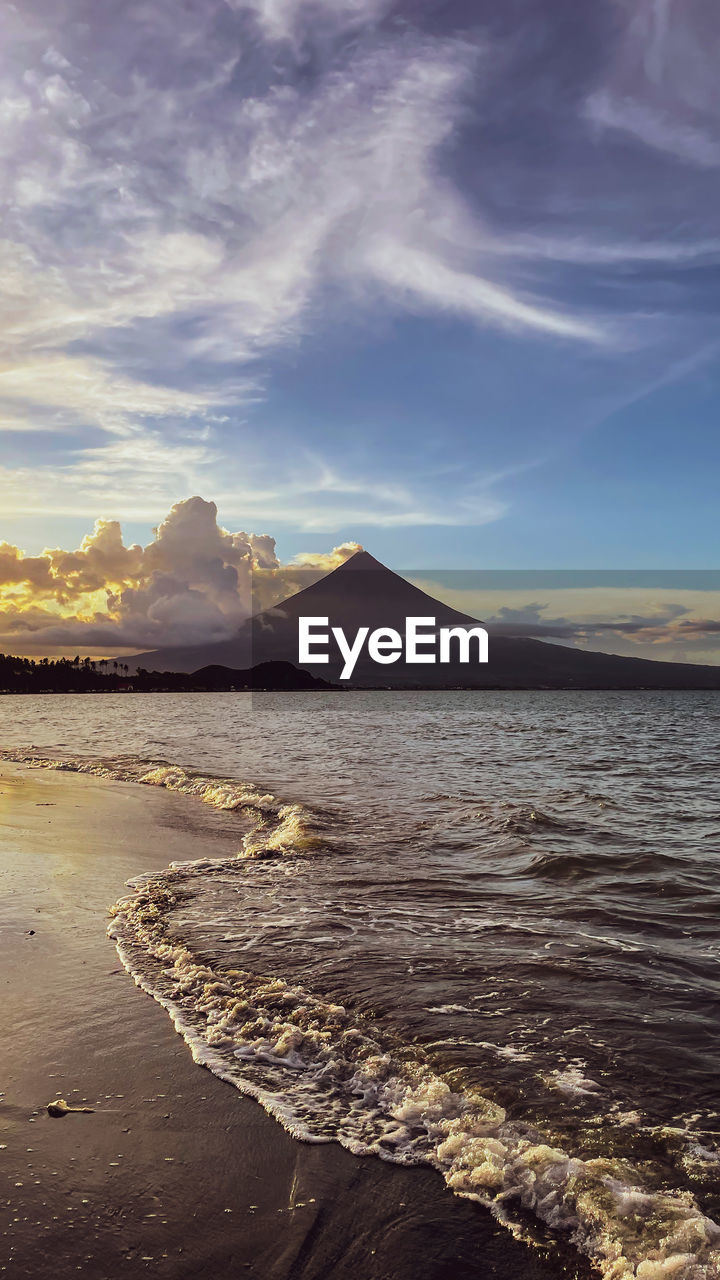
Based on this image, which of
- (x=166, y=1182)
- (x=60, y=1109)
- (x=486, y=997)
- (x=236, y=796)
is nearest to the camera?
(x=166, y=1182)

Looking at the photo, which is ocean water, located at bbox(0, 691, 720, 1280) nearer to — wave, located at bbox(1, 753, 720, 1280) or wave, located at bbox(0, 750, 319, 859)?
wave, located at bbox(1, 753, 720, 1280)

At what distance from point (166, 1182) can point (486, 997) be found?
3.50 m

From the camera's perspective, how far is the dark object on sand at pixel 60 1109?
4746 mm

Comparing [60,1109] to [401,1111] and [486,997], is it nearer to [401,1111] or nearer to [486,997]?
[401,1111]

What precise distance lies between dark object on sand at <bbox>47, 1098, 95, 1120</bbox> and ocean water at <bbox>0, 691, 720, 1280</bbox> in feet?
3.29

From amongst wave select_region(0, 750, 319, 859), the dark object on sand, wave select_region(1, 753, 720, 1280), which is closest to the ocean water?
wave select_region(1, 753, 720, 1280)

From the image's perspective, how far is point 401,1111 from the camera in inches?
199

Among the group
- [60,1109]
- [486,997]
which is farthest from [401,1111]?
[60,1109]

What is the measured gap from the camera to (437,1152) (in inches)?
182

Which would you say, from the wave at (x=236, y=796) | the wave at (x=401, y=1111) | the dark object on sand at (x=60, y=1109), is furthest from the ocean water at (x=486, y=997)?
the dark object on sand at (x=60, y=1109)

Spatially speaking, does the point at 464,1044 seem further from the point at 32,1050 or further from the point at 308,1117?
the point at 32,1050

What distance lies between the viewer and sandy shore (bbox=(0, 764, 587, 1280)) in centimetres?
365

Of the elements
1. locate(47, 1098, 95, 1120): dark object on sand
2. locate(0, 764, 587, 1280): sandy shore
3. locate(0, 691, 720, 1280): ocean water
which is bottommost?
locate(0, 691, 720, 1280): ocean water

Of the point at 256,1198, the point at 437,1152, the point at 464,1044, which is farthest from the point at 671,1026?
the point at 256,1198
